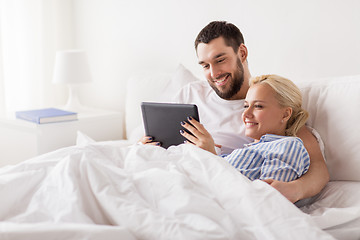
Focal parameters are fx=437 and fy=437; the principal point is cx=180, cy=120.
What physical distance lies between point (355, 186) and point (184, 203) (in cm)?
73

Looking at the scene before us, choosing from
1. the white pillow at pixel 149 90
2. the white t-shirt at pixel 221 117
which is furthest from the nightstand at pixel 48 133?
the white t-shirt at pixel 221 117

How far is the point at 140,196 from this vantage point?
1167mm

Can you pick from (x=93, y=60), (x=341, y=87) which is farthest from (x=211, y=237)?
(x=93, y=60)

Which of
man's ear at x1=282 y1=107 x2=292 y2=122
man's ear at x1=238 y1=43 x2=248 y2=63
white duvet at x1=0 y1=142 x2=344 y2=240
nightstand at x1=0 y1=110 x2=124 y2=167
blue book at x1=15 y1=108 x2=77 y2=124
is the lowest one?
nightstand at x1=0 y1=110 x2=124 y2=167

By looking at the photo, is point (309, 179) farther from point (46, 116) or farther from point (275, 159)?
point (46, 116)

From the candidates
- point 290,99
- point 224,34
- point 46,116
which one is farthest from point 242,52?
point 46,116

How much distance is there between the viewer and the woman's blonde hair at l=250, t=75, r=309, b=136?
155 centimetres

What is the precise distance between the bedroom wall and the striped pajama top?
614mm

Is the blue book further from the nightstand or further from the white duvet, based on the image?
the white duvet

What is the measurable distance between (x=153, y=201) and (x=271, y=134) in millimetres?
594

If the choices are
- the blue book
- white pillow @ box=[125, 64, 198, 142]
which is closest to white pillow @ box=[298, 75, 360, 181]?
white pillow @ box=[125, 64, 198, 142]

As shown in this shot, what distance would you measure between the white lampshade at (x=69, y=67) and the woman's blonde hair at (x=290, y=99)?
172cm

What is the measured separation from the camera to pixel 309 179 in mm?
1441

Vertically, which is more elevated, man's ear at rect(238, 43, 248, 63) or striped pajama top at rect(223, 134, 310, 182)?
man's ear at rect(238, 43, 248, 63)
